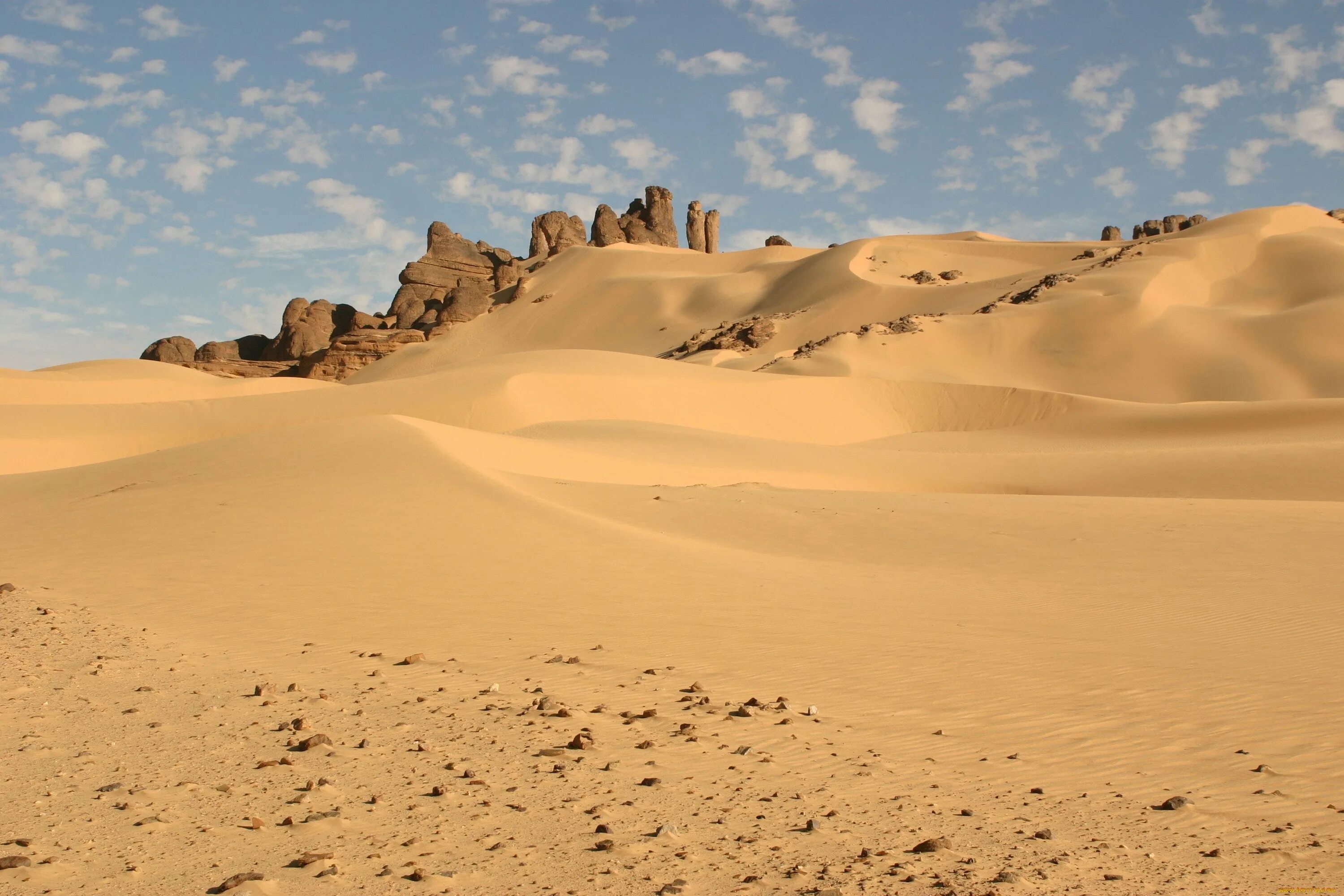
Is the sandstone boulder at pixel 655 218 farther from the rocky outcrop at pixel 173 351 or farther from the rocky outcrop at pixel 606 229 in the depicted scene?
the rocky outcrop at pixel 173 351

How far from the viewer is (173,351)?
58688 millimetres

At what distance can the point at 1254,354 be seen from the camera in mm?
45156

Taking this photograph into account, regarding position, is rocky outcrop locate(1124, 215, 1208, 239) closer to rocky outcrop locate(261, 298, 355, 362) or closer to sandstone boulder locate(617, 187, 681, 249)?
sandstone boulder locate(617, 187, 681, 249)

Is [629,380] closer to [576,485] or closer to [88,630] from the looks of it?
[576,485]

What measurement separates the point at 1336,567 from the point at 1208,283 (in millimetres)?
50493

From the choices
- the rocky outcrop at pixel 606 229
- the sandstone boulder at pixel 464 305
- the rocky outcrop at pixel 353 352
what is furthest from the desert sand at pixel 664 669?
the rocky outcrop at pixel 606 229

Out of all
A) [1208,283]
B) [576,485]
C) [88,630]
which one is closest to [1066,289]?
[1208,283]

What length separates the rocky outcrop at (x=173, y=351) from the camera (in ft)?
A: 192

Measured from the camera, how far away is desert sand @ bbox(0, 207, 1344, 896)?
390 centimetres

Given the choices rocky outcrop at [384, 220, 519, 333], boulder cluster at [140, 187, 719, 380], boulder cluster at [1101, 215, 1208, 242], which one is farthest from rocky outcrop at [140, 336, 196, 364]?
boulder cluster at [1101, 215, 1208, 242]

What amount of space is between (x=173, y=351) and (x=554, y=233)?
3469 centimetres

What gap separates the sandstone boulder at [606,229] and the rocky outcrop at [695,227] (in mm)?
7944

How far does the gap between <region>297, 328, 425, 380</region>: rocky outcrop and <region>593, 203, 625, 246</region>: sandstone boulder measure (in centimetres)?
2563

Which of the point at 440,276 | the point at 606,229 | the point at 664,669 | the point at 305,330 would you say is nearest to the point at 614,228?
the point at 606,229
